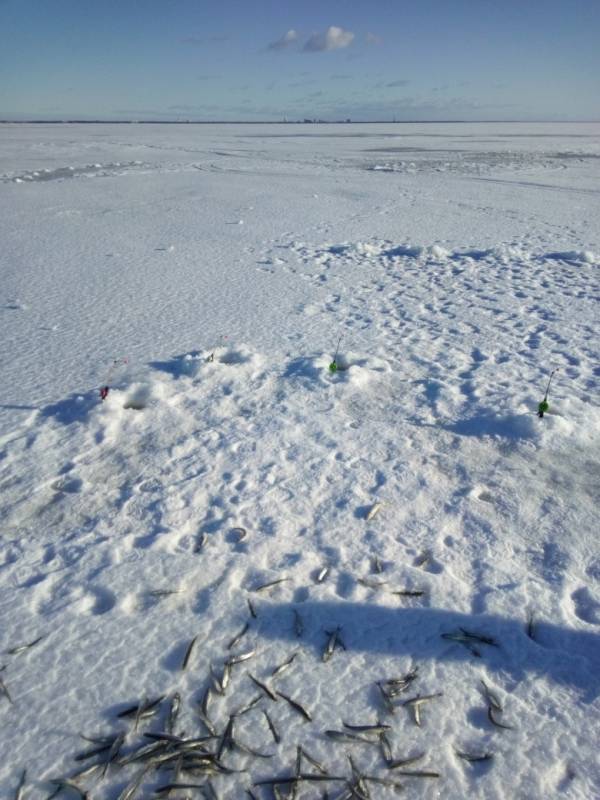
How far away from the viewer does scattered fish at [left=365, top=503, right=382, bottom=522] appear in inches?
140

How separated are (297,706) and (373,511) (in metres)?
1.46

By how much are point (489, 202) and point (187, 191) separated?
9.74 m

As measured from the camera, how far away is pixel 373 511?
3604 mm

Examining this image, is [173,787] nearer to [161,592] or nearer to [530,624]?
[161,592]

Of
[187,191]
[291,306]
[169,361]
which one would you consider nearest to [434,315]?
[291,306]

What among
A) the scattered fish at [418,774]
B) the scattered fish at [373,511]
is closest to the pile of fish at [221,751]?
the scattered fish at [418,774]

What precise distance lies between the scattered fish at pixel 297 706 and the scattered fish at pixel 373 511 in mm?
1354

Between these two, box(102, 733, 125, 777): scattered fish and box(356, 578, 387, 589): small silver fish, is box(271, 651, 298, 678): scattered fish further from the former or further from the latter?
box(102, 733, 125, 777): scattered fish

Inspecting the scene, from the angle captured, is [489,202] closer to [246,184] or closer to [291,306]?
[246,184]

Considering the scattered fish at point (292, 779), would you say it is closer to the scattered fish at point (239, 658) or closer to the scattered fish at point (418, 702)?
the scattered fish at point (418, 702)

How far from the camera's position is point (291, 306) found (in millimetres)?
7348

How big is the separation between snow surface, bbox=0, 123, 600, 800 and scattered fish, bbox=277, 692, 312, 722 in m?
0.02

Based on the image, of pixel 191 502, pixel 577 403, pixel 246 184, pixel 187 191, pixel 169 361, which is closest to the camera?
pixel 191 502

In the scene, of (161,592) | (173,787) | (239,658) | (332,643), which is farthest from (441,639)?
→ (161,592)
